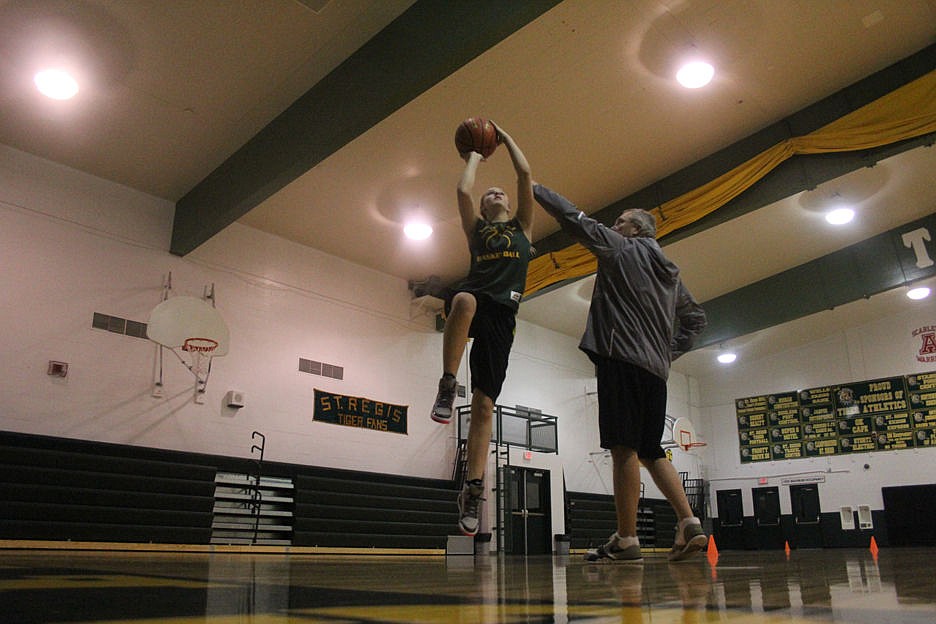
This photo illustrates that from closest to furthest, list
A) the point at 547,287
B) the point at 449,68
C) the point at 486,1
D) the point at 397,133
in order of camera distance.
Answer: the point at 486,1 < the point at 449,68 < the point at 397,133 < the point at 547,287

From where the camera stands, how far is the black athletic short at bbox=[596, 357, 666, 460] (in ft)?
8.95

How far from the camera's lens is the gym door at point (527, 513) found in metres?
10.5

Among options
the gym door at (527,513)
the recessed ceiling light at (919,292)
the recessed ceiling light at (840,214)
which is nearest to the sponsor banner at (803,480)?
the recessed ceiling light at (919,292)

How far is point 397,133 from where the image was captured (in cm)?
713

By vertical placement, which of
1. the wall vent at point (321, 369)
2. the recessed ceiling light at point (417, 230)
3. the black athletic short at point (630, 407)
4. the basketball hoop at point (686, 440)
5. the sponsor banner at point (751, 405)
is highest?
the recessed ceiling light at point (417, 230)

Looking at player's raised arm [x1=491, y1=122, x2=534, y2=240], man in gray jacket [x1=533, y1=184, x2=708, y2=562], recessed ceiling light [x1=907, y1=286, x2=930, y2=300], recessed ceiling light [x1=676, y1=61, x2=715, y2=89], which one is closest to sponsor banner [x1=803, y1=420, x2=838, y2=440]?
recessed ceiling light [x1=907, y1=286, x2=930, y2=300]

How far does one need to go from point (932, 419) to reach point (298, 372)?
11873 millimetres

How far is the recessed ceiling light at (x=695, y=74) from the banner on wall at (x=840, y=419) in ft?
32.7

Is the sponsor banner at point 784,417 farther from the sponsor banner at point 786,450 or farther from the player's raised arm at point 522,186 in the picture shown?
the player's raised arm at point 522,186

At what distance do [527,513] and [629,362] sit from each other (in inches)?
340

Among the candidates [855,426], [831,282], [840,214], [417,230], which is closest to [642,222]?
[417,230]

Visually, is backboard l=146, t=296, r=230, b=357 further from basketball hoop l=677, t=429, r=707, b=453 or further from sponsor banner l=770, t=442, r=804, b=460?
sponsor banner l=770, t=442, r=804, b=460

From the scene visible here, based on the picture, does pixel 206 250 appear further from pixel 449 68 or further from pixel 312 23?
pixel 449 68

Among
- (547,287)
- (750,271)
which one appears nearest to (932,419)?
(750,271)
